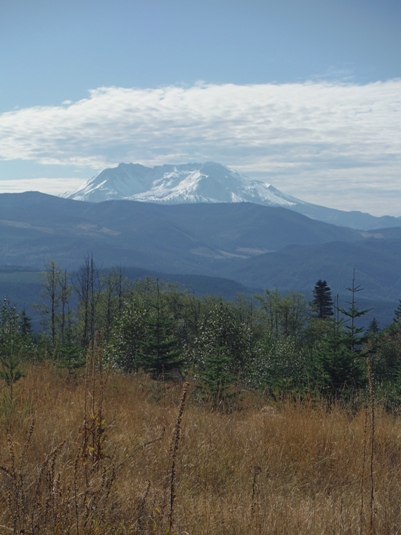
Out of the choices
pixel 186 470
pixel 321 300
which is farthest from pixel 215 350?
pixel 321 300

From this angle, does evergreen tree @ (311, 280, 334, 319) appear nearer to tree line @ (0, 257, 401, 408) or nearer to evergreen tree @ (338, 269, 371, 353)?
tree line @ (0, 257, 401, 408)

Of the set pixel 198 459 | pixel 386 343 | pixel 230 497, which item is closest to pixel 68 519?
pixel 230 497

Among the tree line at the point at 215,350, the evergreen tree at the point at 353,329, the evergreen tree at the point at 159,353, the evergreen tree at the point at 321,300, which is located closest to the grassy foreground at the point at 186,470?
the tree line at the point at 215,350

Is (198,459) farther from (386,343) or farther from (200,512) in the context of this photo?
(386,343)

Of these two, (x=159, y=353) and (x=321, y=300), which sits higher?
(x=159, y=353)

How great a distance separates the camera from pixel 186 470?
15.0 ft

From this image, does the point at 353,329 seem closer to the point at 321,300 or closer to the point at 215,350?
the point at 215,350

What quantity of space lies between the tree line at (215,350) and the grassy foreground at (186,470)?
0.81 m

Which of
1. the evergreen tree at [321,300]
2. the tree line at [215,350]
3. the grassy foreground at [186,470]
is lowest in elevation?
the evergreen tree at [321,300]

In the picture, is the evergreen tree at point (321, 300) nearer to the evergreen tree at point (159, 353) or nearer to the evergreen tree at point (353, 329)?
the evergreen tree at point (353, 329)

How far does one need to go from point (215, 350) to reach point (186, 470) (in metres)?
10.4

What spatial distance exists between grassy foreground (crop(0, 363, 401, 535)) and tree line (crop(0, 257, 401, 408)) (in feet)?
2.65

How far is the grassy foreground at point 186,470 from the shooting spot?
3137 mm

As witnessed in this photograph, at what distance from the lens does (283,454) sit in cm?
520
